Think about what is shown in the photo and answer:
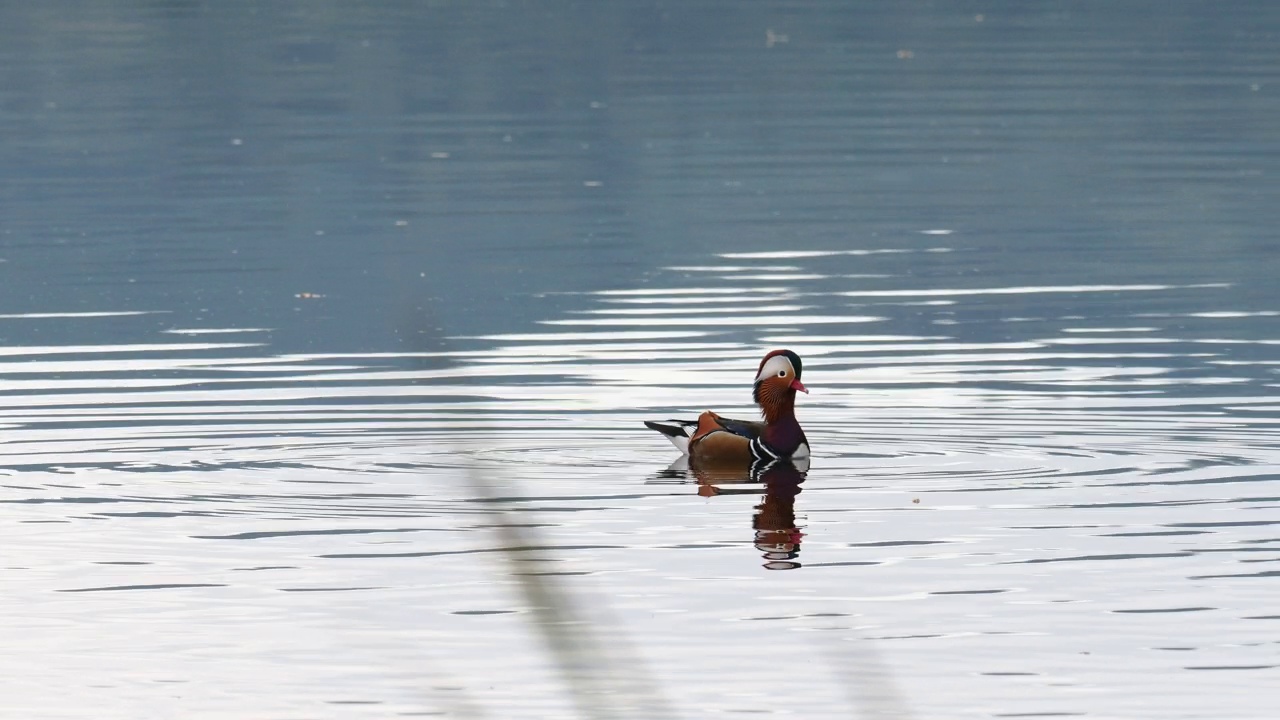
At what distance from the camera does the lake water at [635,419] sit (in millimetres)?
9375

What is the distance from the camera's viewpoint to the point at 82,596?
36.0ft

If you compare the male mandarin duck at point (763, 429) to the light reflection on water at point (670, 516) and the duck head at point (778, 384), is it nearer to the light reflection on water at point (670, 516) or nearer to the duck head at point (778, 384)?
the duck head at point (778, 384)

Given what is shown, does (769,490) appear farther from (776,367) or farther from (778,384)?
(776,367)

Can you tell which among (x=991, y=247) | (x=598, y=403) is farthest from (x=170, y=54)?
(x=598, y=403)

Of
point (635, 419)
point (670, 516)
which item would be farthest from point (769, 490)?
point (635, 419)

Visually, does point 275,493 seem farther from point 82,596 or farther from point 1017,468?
point 1017,468

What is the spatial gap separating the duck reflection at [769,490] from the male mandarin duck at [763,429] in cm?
7

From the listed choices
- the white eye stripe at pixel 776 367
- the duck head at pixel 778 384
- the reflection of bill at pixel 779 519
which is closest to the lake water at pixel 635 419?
the reflection of bill at pixel 779 519

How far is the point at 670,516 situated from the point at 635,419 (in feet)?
9.07

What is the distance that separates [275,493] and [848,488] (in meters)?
3.04

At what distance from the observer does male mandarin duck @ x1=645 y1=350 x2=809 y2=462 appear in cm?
1386

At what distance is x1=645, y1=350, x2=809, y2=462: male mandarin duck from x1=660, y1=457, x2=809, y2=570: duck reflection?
0.07 m

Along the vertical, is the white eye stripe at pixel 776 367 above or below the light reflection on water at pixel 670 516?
above

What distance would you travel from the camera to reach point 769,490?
44.3 ft
